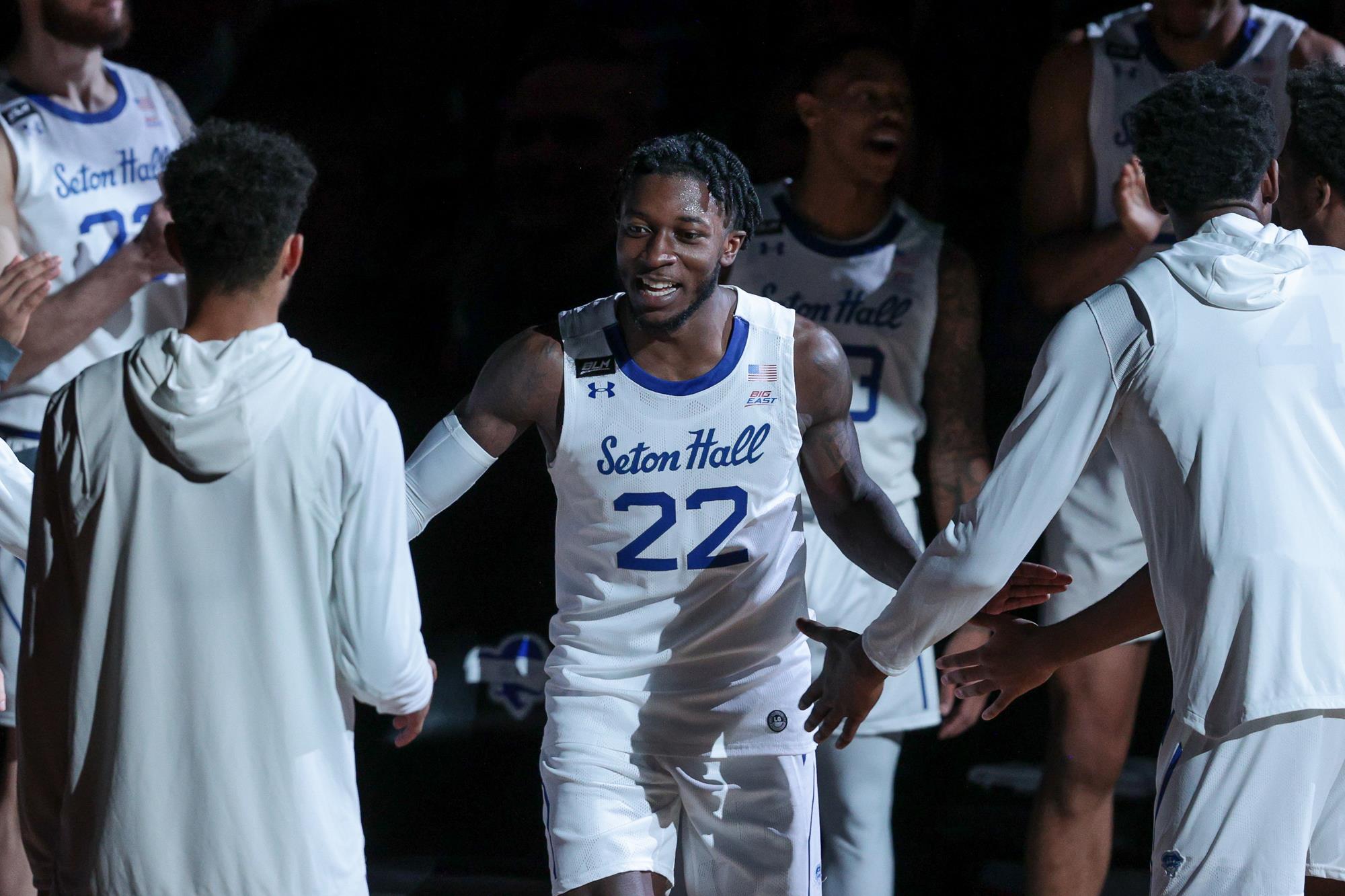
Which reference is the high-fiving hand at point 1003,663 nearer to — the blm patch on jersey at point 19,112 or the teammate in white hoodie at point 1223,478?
the teammate in white hoodie at point 1223,478

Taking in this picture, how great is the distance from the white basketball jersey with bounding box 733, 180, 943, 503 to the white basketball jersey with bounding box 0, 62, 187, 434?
1615 mm

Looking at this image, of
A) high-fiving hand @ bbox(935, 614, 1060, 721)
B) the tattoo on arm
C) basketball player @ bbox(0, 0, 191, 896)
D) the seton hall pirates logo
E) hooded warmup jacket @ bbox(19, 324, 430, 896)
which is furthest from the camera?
the seton hall pirates logo

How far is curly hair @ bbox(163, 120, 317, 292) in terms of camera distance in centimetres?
220

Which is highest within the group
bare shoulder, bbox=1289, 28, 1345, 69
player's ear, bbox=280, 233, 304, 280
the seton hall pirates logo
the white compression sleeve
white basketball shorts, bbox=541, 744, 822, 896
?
bare shoulder, bbox=1289, 28, 1345, 69

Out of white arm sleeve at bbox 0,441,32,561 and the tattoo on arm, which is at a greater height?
the tattoo on arm

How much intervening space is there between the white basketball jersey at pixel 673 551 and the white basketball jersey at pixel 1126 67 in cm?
150

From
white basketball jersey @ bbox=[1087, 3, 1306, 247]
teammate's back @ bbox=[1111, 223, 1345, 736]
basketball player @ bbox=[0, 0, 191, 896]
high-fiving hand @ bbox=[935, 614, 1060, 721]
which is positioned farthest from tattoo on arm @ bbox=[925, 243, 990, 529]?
basketball player @ bbox=[0, 0, 191, 896]

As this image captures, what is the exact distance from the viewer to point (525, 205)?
15.3ft

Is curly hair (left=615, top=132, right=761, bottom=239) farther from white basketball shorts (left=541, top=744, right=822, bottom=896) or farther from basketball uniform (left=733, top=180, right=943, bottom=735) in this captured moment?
white basketball shorts (left=541, top=744, right=822, bottom=896)

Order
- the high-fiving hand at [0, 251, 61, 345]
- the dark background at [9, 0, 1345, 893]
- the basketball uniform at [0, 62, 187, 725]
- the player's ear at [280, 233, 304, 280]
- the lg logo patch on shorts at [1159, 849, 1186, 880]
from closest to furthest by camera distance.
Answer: the player's ear at [280, 233, 304, 280], the lg logo patch on shorts at [1159, 849, 1186, 880], the high-fiving hand at [0, 251, 61, 345], the basketball uniform at [0, 62, 187, 725], the dark background at [9, 0, 1345, 893]

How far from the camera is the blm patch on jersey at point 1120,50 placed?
4094 mm

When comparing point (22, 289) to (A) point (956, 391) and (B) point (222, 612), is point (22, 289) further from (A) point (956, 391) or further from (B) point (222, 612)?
(A) point (956, 391)

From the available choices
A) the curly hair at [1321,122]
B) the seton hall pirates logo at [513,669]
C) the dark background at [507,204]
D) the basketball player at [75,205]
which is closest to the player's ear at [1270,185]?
the curly hair at [1321,122]

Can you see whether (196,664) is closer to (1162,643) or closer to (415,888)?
(415,888)
